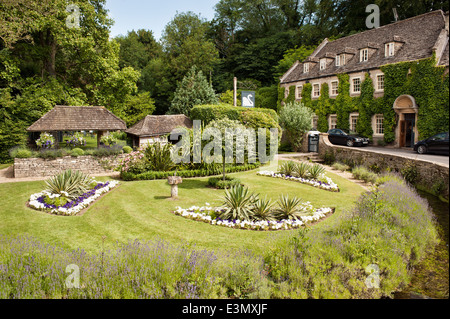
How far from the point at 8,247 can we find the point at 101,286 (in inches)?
107

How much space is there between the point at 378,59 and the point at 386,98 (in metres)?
4.01

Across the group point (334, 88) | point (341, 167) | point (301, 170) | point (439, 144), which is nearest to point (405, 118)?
point (334, 88)

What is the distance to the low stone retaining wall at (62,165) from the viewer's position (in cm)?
1830

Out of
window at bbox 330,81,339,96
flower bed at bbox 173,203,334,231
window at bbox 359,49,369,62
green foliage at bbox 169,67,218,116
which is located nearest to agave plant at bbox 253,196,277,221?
flower bed at bbox 173,203,334,231

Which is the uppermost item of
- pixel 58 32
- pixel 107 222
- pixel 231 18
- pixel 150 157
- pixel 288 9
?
pixel 288 9

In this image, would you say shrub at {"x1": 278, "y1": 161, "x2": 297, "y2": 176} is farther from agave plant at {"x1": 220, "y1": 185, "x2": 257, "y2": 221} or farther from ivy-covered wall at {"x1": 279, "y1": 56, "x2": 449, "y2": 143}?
ivy-covered wall at {"x1": 279, "y1": 56, "x2": 449, "y2": 143}

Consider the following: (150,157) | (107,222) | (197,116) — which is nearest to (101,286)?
(107,222)

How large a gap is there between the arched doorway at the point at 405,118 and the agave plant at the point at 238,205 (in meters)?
17.6

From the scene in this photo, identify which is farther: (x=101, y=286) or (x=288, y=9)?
(x=288, y=9)

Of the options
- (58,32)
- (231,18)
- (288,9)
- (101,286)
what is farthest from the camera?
(288,9)

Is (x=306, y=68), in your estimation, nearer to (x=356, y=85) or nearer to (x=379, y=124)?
(x=356, y=85)

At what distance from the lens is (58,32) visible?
23.6 meters

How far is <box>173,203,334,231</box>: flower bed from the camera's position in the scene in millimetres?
9000
